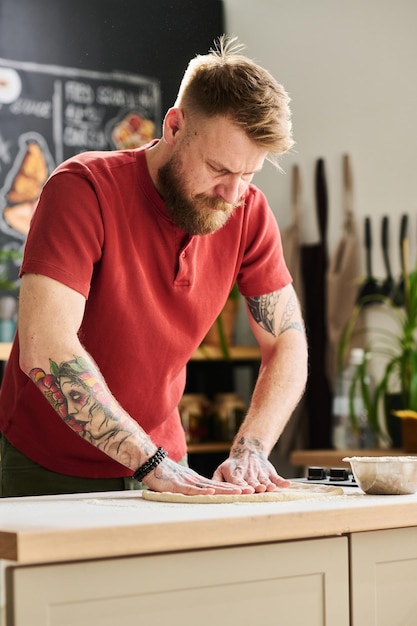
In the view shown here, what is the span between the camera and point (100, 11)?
3453 mm

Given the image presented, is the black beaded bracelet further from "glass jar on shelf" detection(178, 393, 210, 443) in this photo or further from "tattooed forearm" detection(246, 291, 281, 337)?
"glass jar on shelf" detection(178, 393, 210, 443)

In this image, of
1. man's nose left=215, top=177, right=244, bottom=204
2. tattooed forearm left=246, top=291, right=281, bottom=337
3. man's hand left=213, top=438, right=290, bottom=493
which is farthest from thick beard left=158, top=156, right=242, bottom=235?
man's hand left=213, top=438, right=290, bottom=493

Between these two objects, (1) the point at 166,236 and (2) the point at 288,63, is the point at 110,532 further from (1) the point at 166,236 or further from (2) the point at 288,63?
(2) the point at 288,63

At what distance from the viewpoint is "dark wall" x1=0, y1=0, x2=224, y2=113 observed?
3.36 meters

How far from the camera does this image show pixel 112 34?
3.50 m

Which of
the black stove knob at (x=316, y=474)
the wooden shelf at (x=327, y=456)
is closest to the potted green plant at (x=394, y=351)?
the wooden shelf at (x=327, y=456)

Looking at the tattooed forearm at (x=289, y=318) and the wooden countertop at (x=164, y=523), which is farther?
the tattooed forearm at (x=289, y=318)

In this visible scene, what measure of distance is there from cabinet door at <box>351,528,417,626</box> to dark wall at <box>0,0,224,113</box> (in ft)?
8.25

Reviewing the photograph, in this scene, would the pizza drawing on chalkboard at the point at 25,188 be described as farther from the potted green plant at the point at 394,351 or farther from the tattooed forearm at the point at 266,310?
the tattooed forearm at the point at 266,310

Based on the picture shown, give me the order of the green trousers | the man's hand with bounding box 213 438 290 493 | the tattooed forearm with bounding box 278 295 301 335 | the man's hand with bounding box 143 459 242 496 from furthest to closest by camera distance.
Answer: the tattooed forearm with bounding box 278 295 301 335
the green trousers
the man's hand with bounding box 213 438 290 493
the man's hand with bounding box 143 459 242 496

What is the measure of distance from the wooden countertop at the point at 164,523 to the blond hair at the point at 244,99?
2.04 ft

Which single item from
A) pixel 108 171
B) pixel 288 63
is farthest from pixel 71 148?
pixel 108 171

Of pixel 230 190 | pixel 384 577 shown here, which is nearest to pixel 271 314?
pixel 230 190

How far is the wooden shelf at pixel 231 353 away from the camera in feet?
11.5
